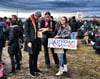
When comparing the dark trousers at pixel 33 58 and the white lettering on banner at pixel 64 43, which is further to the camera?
the dark trousers at pixel 33 58

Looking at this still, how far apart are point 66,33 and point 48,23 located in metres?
0.98

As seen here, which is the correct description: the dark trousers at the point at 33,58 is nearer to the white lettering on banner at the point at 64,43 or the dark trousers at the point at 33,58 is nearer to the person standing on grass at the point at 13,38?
the white lettering on banner at the point at 64,43

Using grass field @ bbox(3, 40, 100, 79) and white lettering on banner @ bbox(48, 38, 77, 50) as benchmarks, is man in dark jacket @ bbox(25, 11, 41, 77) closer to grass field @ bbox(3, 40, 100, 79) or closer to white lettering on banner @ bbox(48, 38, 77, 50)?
white lettering on banner @ bbox(48, 38, 77, 50)

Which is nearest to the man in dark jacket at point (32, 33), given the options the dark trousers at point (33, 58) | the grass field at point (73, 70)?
the dark trousers at point (33, 58)

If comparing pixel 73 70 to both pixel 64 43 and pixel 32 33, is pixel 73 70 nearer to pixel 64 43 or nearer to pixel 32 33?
pixel 64 43

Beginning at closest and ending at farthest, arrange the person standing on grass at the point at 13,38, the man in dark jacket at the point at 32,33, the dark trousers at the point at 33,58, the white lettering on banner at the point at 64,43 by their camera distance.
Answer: the white lettering on banner at the point at 64,43 < the man in dark jacket at the point at 32,33 < the dark trousers at the point at 33,58 < the person standing on grass at the point at 13,38

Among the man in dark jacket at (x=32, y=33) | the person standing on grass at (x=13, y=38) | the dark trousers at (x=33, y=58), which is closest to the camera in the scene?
the man in dark jacket at (x=32, y=33)

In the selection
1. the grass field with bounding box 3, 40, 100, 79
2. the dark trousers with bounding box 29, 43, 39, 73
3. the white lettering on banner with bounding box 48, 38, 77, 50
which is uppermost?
the white lettering on banner with bounding box 48, 38, 77, 50

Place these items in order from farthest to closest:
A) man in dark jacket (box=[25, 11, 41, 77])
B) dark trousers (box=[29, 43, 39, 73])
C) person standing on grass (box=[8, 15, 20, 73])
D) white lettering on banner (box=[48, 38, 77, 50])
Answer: person standing on grass (box=[8, 15, 20, 73]) → dark trousers (box=[29, 43, 39, 73]) → man in dark jacket (box=[25, 11, 41, 77]) → white lettering on banner (box=[48, 38, 77, 50])

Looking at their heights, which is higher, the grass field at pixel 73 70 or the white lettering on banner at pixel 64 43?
the white lettering on banner at pixel 64 43

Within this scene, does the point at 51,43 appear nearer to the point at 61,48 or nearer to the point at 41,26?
the point at 61,48

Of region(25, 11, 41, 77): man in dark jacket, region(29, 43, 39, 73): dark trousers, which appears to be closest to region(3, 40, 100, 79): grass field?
region(29, 43, 39, 73): dark trousers

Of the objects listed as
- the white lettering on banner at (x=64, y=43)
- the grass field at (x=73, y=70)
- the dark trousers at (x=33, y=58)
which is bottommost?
the grass field at (x=73, y=70)

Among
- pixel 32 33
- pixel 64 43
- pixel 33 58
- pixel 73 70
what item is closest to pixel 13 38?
pixel 32 33
